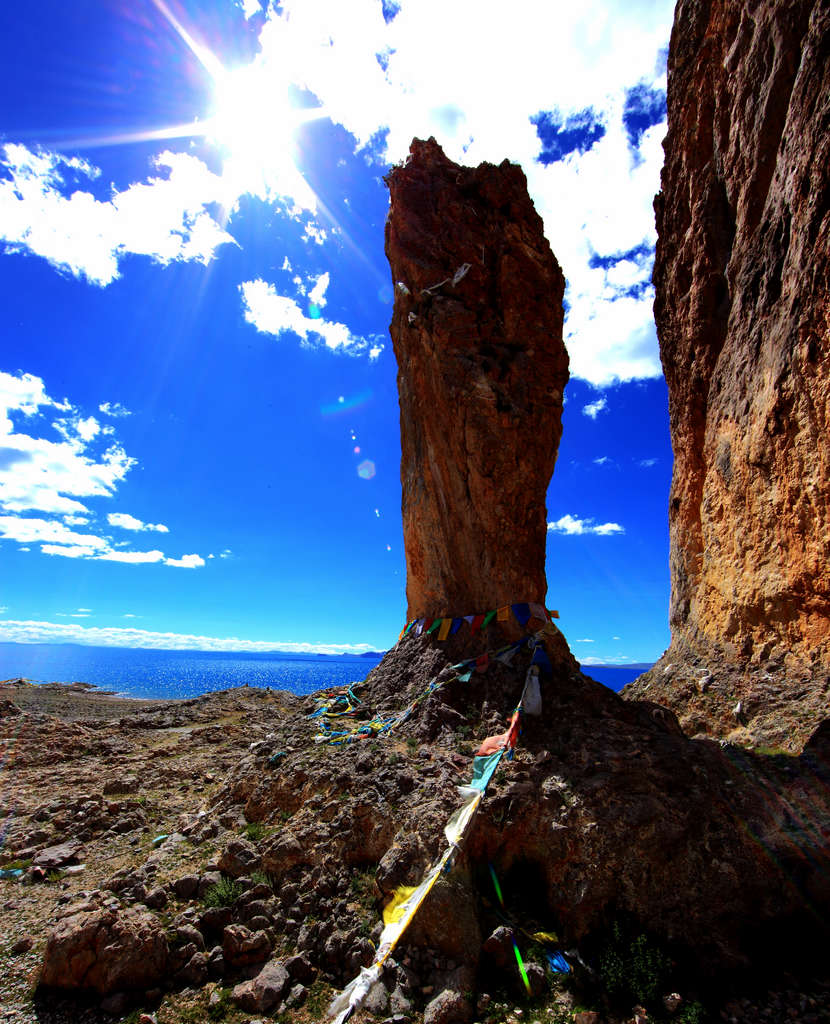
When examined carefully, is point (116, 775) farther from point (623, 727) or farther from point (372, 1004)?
point (623, 727)

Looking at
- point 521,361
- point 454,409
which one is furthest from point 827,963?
point 521,361

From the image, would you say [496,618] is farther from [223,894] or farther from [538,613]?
[223,894]

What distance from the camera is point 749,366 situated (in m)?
13.8

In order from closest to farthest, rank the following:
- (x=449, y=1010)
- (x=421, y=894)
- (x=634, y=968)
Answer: (x=449, y=1010) → (x=634, y=968) → (x=421, y=894)

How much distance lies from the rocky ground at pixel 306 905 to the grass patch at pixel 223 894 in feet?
0.07

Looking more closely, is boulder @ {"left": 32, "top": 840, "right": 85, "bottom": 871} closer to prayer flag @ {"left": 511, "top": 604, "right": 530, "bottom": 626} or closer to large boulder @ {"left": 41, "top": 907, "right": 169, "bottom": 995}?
large boulder @ {"left": 41, "top": 907, "right": 169, "bottom": 995}

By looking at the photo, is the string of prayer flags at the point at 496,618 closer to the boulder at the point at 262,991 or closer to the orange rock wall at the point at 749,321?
the orange rock wall at the point at 749,321

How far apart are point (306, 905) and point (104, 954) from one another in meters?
2.32

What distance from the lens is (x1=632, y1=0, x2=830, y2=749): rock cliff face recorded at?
1082 centimetres

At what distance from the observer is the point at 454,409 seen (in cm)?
1327

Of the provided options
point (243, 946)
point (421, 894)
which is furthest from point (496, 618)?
point (243, 946)

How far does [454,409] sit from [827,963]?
11.8 meters

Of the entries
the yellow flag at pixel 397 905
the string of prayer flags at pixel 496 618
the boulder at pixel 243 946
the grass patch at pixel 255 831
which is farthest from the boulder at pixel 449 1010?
the string of prayer flags at pixel 496 618

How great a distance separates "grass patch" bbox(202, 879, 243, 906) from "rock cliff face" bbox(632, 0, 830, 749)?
10.6 m
